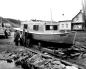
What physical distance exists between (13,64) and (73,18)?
86.7ft

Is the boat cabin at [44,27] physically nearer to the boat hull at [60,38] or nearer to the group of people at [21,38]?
the boat hull at [60,38]

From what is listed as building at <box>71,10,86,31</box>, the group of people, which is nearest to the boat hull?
the group of people

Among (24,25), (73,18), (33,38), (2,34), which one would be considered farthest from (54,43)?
(73,18)

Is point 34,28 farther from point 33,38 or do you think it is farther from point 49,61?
point 49,61

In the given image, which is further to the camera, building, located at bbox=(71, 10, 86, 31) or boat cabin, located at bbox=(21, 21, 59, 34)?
building, located at bbox=(71, 10, 86, 31)

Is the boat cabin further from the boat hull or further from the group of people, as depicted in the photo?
the group of people

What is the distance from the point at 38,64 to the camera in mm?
A: 10664

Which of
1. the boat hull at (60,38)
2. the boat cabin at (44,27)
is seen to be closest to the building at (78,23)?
the boat cabin at (44,27)

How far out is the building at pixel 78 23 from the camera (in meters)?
34.5

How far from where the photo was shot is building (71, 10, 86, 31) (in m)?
34.5

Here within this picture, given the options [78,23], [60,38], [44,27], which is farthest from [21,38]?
[78,23]

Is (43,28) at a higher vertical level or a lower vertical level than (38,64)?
higher

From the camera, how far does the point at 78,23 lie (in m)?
35.2

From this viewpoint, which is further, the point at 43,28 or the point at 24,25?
the point at 24,25
